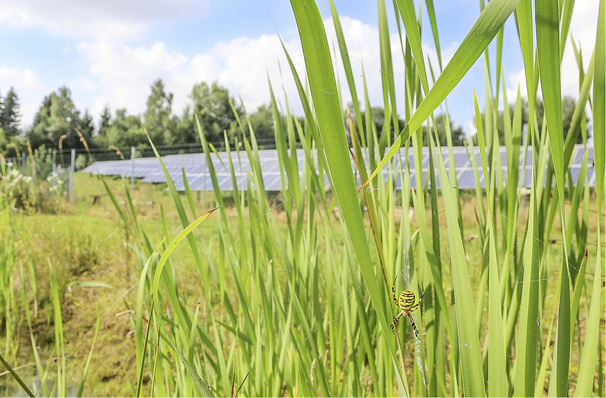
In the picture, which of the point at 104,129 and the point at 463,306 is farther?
the point at 104,129

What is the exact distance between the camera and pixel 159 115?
27375 mm

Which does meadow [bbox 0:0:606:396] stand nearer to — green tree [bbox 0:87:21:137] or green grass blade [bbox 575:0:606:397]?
green grass blade [bbox 575:0:606:397]

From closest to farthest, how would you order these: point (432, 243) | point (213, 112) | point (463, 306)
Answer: point (463, 306), point (432, 243), point (213, 112)

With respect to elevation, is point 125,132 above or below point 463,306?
above

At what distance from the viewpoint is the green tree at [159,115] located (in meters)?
22.9

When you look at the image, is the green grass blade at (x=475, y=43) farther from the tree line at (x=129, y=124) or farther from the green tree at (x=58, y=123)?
the green tree at (x=58, y=123)

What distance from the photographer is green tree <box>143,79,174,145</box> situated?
2291 centimetres

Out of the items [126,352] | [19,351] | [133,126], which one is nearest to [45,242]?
[19,351]

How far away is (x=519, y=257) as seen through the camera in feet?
1.90

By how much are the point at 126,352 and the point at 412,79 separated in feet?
7.11

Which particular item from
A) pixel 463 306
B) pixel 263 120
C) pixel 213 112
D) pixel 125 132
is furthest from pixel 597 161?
pixel 125 132

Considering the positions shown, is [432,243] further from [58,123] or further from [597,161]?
[58,123]

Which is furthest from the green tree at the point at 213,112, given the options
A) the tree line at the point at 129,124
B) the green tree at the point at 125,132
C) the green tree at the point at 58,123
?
the green tree at the point at 58,123

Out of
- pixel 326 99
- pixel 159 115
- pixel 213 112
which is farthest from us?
pixel 159 115
